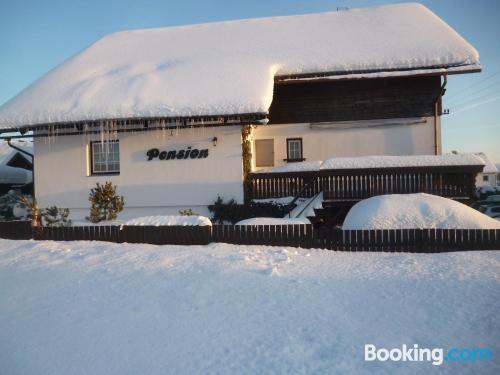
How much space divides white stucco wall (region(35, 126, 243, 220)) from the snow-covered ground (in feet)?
19.5

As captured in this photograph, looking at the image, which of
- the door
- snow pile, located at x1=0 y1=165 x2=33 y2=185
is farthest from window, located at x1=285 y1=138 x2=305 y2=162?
snow pile, located at x1=0 y1=165 x2=33 y2=185

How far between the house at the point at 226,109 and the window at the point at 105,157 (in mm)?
40

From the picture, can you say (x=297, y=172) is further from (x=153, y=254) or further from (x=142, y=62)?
(x=142, y=62)

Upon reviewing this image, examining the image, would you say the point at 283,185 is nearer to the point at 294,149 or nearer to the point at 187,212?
the point at 187,212

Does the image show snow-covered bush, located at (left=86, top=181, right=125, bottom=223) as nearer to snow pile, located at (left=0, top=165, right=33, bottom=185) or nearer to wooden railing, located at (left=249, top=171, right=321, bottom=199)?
wooden railing, located at (left=249, top=171, right=321, bottom=199)

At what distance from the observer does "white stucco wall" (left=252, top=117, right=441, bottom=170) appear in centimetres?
1459

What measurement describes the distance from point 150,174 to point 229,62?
5.59 metres

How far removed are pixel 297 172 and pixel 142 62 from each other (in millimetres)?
8897

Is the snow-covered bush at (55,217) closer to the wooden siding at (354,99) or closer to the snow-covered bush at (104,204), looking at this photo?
the snow-covered bush at (104,204)

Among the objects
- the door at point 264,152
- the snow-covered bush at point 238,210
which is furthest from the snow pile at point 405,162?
the door at point 264,152

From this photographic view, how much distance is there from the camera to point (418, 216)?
8.34 metres

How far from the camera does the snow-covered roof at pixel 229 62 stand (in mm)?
12586

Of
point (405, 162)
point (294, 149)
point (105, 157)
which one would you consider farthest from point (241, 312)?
point (294, 149)
